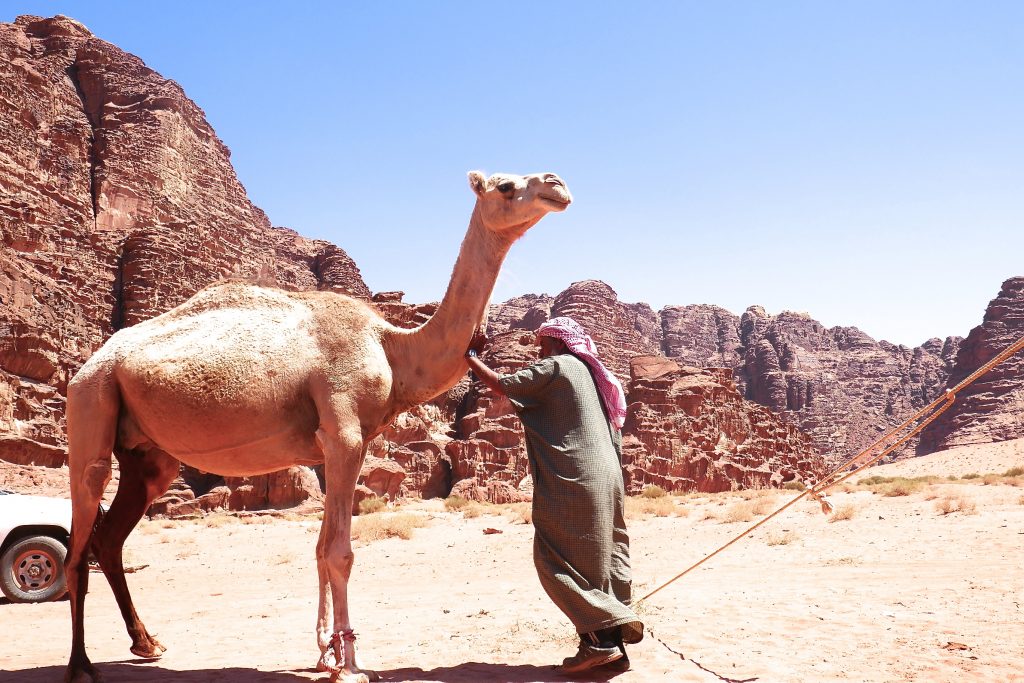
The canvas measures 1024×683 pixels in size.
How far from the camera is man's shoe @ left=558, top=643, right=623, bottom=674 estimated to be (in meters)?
4.98

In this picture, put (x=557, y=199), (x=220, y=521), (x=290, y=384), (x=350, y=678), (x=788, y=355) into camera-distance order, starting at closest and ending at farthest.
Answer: (x=350, y=678), (x=290, y=384), (x=557, y=199), (x=220, y=521), (x=788, y=355)

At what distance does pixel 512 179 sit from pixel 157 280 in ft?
178

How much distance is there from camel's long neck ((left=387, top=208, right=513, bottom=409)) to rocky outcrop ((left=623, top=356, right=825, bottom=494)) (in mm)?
50681

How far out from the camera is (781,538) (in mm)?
15273

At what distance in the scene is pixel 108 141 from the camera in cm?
7625

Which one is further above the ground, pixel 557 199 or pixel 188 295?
pixel 188 295

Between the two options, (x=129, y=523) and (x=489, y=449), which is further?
(x=489, y=449)

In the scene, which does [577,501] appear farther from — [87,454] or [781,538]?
[781,538]

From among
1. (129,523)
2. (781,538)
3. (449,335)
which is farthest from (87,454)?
(781,538)

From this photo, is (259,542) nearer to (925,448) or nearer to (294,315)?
(294,315)

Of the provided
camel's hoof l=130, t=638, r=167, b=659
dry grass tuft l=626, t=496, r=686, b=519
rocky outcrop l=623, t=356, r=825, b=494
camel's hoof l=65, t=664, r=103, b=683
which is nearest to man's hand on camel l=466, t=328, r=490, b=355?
camel's hoof l=65, t=664, r=103, b=683

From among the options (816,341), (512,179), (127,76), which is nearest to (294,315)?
(512,179)

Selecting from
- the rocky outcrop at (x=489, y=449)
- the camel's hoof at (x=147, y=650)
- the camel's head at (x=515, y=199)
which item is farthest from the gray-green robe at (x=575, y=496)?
the rocky outcrop at (x=489, y=449)

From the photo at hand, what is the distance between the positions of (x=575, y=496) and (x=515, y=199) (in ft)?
6.74
